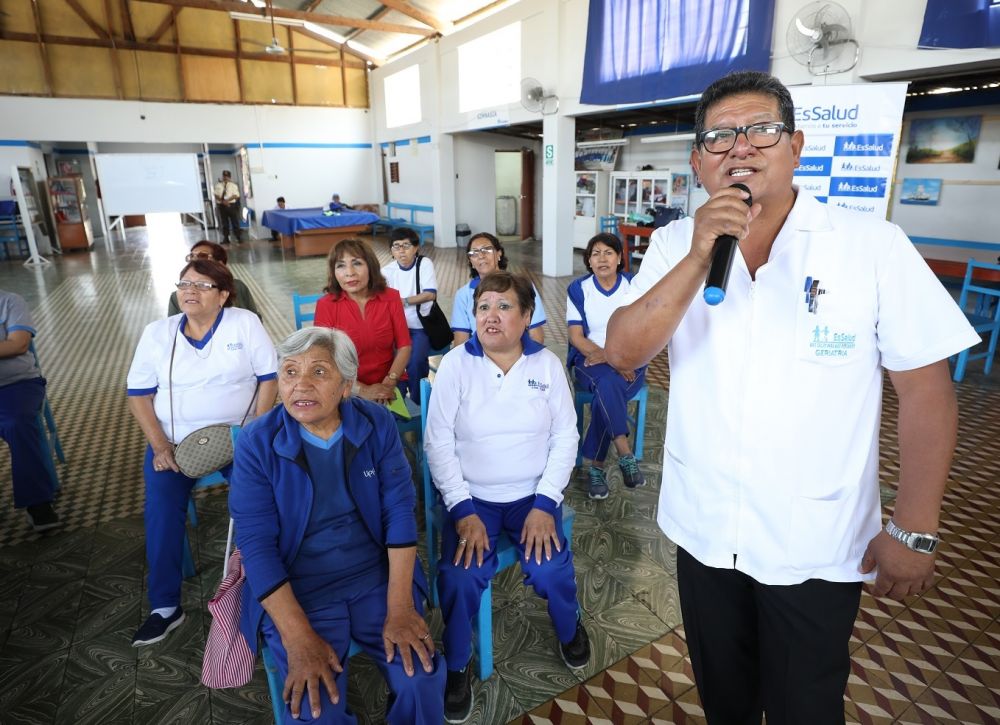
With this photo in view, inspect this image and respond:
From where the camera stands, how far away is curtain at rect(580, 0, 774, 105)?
5.63 m

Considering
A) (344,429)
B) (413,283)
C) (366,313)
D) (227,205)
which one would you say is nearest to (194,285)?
(366,313)

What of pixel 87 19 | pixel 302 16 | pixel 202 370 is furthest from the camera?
pixel 87 19

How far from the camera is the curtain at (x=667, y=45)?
5.63 m

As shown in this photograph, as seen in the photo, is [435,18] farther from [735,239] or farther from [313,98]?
[735,239]

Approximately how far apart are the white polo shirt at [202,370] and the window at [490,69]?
865 centimetres

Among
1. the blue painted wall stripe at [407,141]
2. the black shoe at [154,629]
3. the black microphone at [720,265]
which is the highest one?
the blue painted wall stripe at [407,141]

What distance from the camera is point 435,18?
1125 centimetres

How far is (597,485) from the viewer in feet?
9.95

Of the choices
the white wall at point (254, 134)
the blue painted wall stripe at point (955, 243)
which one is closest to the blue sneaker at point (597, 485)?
the blue painted wall stripe at point (955, 243)

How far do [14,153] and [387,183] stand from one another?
8.33 m

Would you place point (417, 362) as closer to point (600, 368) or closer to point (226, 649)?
point (600, 368)

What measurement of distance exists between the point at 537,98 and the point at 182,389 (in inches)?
319

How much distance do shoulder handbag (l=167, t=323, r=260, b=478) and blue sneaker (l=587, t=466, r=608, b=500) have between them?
176 cm

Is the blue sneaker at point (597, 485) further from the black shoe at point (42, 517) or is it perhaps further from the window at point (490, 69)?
the window at point (490, 69)
